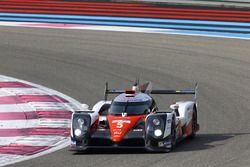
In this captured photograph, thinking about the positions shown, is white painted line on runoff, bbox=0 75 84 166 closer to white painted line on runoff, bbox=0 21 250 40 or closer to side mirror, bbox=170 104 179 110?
side mirror, bbox=170 104 179 110

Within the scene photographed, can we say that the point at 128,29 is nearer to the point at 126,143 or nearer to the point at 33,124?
the point at 33,124

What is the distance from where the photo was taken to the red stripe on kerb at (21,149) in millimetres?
14523

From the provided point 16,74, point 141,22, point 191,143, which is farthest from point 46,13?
point 191,143

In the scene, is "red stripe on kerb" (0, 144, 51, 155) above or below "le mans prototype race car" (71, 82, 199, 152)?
below

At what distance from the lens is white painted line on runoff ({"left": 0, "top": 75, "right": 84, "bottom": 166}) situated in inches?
575

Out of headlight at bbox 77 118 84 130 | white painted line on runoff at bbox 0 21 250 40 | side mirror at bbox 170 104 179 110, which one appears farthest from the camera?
white painted line on runoff at bbox 0 21 250 40

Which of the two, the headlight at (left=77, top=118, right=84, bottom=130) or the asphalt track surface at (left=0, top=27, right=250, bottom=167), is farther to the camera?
the headlight at (left=77, top=118, right=84, bottom=130)

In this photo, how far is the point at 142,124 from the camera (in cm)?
1482

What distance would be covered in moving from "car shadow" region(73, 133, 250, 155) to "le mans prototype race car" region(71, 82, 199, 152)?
164 mm

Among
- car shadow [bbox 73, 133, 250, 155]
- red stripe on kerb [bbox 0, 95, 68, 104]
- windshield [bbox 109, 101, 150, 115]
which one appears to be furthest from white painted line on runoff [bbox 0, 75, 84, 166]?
windshield [bbox 109, 101, 150, 115]

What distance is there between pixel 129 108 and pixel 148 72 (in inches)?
322

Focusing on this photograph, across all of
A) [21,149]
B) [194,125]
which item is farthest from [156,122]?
[21,149]

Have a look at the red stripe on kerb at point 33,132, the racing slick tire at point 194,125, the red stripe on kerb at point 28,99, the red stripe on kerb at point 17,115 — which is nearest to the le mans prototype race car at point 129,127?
the racing slick tire at point 194,125

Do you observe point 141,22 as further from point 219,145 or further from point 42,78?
point 219,145
